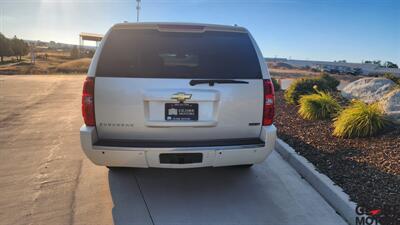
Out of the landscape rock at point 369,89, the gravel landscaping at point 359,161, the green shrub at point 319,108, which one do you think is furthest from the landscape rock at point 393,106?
the landscape rock at point 369,89

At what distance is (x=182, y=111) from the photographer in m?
3.58

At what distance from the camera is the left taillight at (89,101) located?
353 centimetres

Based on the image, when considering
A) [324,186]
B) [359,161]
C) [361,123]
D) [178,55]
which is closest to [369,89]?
[361,123]

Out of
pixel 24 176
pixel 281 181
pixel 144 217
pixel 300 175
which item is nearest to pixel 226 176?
pixel 281 181

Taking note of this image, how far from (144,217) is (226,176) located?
60.6 inches

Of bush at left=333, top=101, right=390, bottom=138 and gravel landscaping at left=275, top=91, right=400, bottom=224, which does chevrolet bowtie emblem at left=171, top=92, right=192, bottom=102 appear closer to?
gravel landscaping at left=275, top=91, right=400, bottom=224

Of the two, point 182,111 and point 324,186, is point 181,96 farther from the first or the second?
point 324,186

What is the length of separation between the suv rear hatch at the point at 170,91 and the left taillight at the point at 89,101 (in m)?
0.06

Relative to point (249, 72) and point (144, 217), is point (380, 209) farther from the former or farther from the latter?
point (144, 217)

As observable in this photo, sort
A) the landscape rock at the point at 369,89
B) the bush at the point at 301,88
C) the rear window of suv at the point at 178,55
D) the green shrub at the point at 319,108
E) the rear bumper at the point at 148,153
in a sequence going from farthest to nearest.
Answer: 1. the bush at the point at 301,88
2. the landscape rock at the point at 369,89
3. the green shrub at the point at 319,108
4. the rear window of suv at the point at 178,55
5. the rear bumper at the point at 148,153

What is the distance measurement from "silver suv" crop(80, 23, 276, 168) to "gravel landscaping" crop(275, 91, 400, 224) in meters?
1.32

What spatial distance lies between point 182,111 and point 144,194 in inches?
47.6

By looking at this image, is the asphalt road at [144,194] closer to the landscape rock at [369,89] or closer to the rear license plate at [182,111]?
the rear license plate at [182,111]

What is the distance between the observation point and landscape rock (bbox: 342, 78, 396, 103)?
924cm
